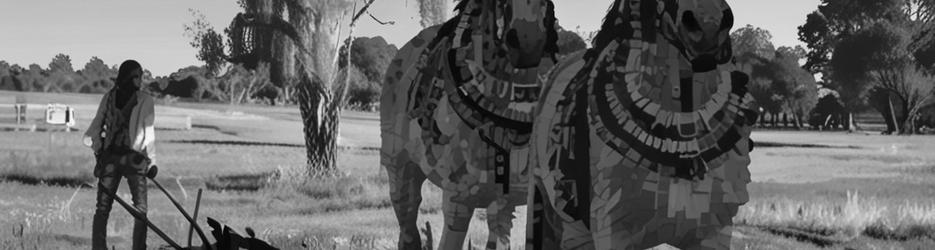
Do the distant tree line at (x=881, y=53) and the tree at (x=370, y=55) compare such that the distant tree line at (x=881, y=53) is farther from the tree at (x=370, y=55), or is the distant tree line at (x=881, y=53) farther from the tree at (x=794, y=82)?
the tree at (x=370, y=55)

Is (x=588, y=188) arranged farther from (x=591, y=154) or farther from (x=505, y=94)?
(x=505, y=94)

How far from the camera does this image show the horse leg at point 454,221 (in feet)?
15.0

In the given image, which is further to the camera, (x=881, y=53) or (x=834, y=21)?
(x=834, y=21)

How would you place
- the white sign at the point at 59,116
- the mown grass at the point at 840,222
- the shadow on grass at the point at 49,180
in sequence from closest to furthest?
the mown grass at the point at 840,222 < the shadow on grass at the point at 49,180 < the white sign at the point at 59,116

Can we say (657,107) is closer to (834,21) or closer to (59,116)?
(59,116)

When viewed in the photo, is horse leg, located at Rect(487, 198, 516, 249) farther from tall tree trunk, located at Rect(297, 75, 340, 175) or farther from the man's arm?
tall tree trunk, located at Rect(297, 75, 340, 175)

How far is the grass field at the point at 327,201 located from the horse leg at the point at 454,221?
79 cm

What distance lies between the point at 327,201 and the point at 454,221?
368 inches

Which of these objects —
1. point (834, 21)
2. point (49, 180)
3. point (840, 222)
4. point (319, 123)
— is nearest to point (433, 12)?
point (319, 123)

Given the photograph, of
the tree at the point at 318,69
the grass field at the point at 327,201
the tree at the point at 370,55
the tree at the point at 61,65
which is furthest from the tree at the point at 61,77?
the tree at the point at 318,69

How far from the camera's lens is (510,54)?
4.12 m

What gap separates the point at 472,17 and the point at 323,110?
1085cm

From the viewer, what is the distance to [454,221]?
4621mm

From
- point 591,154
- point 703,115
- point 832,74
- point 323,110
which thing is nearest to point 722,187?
point 703,115
